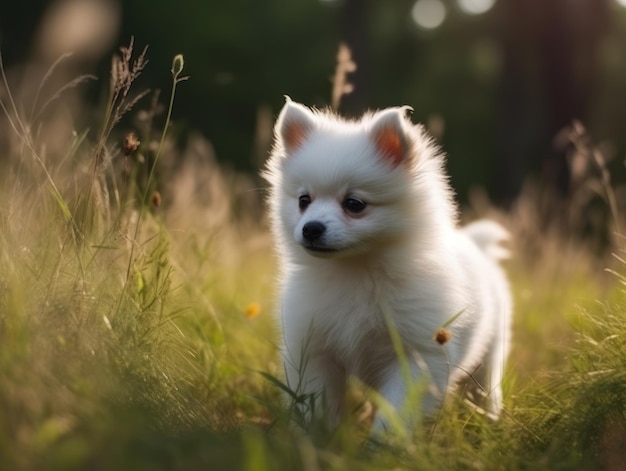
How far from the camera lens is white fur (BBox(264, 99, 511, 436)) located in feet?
11.1

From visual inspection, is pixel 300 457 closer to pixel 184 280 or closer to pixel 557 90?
pixel 184 280

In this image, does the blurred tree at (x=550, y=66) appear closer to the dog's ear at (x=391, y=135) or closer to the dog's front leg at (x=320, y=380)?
the dog's ear at (x=391, y=135)

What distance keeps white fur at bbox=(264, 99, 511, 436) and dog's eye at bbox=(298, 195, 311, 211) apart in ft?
0.05

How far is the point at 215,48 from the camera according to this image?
22.4 metres

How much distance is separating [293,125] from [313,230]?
682mm

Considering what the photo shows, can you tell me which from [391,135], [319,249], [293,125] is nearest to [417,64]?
[293,125]

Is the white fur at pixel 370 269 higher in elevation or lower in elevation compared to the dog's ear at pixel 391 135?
lower

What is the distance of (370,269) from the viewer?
3.57 metres

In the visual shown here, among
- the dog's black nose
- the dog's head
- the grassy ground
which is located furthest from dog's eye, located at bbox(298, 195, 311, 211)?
the grassy ground

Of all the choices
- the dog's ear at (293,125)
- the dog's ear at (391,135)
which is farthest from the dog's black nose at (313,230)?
the dog's ear at (293,125)

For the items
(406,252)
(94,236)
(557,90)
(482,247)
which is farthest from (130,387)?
(557,90)

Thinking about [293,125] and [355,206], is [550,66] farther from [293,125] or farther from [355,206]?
[355,206]

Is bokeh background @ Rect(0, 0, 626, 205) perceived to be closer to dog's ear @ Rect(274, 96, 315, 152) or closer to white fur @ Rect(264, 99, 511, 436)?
dog's ear @ Rect(274, 96, 315, 152)

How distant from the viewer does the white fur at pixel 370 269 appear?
3.39 m
